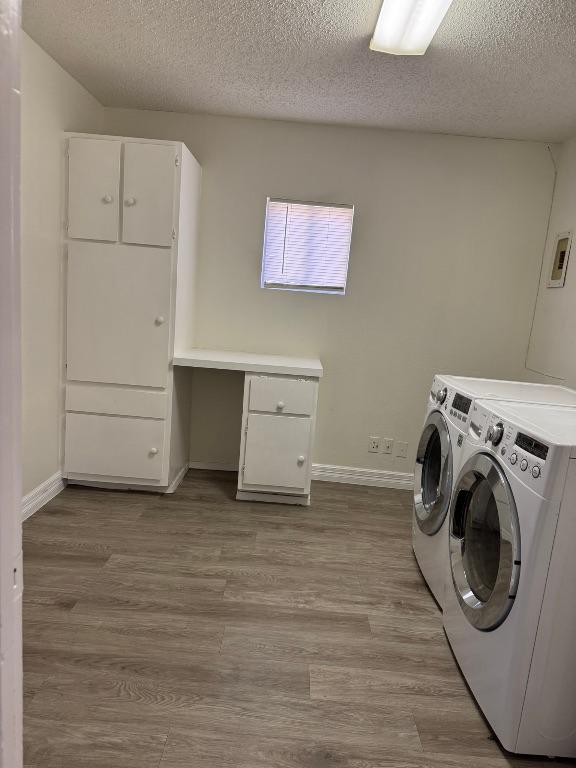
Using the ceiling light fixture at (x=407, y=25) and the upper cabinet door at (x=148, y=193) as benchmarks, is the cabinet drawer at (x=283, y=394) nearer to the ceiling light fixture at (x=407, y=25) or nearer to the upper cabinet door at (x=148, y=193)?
the upper cabinet door at (x=148, y=193)

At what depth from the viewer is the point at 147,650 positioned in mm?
1771

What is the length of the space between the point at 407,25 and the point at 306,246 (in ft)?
4.92

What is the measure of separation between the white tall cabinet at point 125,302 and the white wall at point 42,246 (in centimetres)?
8

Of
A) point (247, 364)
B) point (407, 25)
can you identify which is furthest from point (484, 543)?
point (407, 25)

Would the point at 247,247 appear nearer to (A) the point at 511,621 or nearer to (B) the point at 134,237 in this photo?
(B) the point at 134,237

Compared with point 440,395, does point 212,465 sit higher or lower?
lower

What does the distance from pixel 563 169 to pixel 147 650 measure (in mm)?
3349

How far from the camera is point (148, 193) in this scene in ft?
9.09

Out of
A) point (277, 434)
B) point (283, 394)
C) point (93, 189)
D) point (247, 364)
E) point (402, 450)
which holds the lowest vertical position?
point (402, 450)

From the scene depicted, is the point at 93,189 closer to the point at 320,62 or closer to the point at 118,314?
the point at 118,314

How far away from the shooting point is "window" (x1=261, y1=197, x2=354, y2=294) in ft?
10.8

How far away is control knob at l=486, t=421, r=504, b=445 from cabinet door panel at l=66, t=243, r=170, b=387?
1850 mm

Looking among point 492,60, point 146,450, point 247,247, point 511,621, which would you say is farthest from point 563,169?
point 146,450

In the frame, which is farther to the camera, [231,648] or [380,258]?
[380,258]
